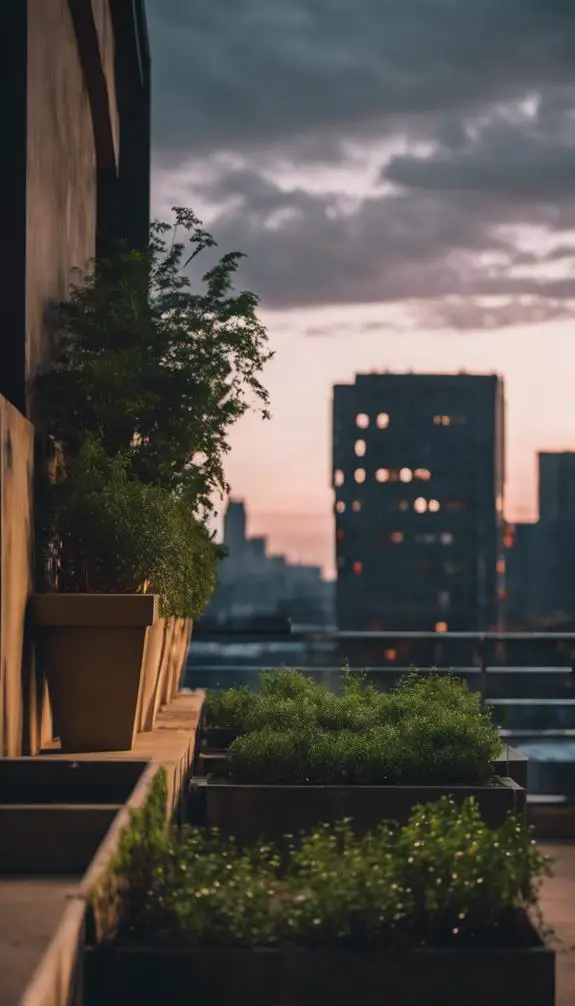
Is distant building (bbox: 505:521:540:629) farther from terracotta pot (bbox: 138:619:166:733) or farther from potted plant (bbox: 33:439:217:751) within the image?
potted plant (bbox: 33:439:217:751)

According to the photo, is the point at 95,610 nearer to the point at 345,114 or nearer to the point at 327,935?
the point at 327,935

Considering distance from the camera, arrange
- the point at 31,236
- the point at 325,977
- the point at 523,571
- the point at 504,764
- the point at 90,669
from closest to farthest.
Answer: the point at 325,977 → the point at 90,669 → the point at 504,764 → the point at 31,236 → the point at 523,571

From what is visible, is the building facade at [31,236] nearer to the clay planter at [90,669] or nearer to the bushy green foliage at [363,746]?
the clay planter at [90,669]

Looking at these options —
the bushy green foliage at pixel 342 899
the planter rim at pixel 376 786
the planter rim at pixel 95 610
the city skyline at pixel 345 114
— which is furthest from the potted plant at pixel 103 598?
the bushy green foliage at pixel 342 899

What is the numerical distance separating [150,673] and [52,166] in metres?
2.16

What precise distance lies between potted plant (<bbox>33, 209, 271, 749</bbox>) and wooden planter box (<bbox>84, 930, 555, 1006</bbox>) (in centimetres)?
215

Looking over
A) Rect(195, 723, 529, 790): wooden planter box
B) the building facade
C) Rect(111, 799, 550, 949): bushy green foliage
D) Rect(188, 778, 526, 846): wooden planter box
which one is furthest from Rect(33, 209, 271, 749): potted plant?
Rect(111, 799, 550, 949): bushy green foliage

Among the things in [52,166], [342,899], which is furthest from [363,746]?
[52,166]

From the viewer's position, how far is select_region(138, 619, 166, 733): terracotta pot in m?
5.60

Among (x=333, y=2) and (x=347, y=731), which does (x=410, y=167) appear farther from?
(x=347, y=731)

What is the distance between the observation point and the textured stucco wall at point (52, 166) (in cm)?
559

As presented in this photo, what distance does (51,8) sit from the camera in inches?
249

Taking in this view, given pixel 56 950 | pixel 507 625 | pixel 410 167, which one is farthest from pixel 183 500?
pixel 507 625

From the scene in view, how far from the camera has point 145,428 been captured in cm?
631
